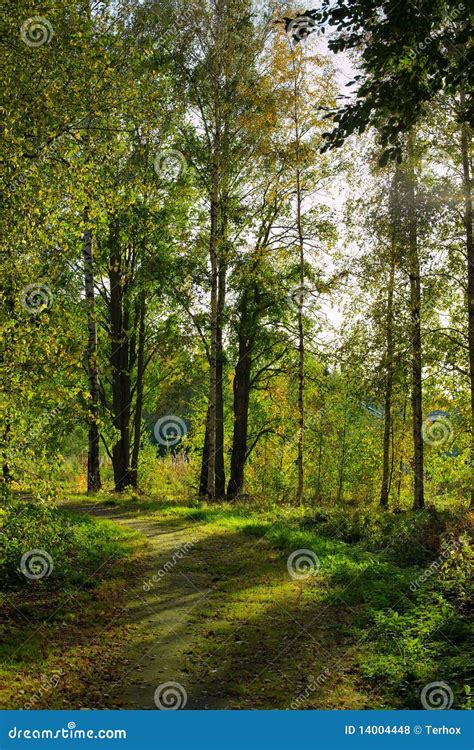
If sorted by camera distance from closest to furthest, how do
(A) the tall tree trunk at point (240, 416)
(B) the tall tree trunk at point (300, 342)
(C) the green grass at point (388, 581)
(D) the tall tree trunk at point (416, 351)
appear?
(C) the green grass at point (388, 581) < (D) the tall tree trunk at point (416, 351) < (B) the tall tree trunk at point (300, 342) < (A) the tall tree trunk at point (240, 416)

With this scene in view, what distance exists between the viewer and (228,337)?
26266 mm

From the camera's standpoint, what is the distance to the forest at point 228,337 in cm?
734

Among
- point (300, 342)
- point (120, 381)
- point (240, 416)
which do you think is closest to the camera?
point (300, 342)

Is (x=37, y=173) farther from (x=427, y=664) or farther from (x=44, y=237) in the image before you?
(x=427, y=664)

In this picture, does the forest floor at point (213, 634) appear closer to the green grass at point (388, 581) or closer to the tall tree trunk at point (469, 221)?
the green grass at point (388, 581)

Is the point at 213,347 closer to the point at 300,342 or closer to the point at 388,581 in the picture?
the point at 300,342

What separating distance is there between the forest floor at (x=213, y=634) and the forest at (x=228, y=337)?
5 centimetres

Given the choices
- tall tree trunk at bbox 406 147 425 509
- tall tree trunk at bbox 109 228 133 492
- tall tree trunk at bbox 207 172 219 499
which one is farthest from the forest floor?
tall tree trunk at bbox 109 228 133 492

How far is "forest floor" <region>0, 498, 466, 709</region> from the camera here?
7.01 metres

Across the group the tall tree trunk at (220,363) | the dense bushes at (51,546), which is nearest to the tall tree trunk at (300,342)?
the tall tree trunk at (220,363)

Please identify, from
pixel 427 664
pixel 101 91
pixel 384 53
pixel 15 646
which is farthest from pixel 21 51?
pixel 427 664

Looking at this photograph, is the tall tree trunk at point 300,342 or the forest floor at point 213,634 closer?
the forest floor at point 213,634

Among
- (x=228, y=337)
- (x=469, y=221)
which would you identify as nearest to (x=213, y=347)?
(x=228, y=337)

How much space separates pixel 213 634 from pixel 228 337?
17969mm
